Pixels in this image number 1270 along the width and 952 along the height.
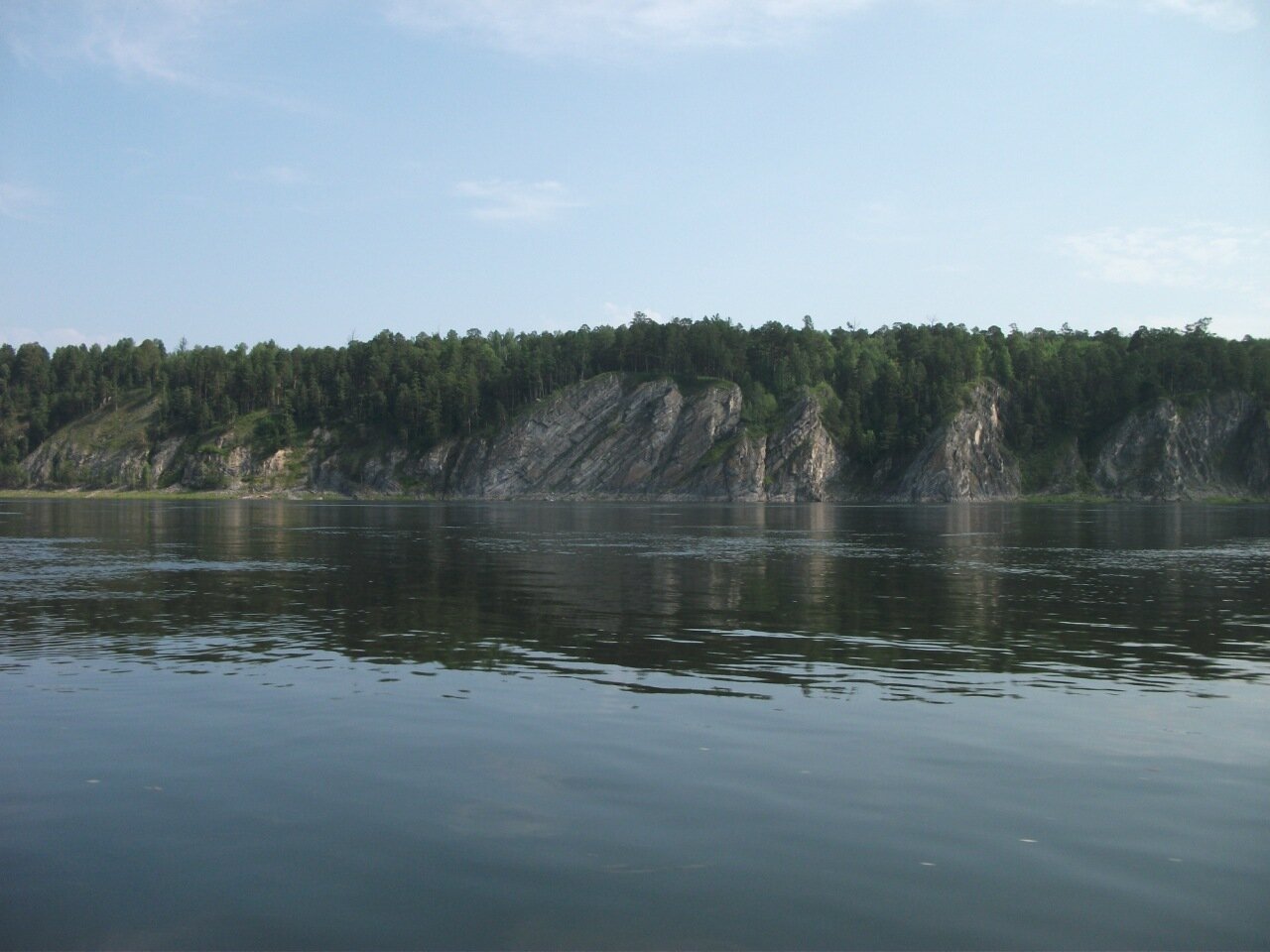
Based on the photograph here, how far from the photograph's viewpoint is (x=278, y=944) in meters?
11.4

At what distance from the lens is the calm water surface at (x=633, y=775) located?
12.2 meters

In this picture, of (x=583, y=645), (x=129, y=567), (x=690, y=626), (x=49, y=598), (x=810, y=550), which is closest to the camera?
(x=583, y=645)

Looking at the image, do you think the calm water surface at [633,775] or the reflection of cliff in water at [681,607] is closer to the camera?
the calm water surface at [633,775]

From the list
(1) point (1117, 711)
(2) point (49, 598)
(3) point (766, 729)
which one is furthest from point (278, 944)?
(2) point (49, 598)

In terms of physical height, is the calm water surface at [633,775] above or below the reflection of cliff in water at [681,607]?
above

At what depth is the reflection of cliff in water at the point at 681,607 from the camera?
96.5 feet

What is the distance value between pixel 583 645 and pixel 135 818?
17.8 meters

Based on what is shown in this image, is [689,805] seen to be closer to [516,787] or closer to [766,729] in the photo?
[516,787]

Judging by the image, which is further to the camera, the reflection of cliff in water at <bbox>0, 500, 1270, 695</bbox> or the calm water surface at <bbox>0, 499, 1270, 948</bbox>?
the reflection of cliff in water at <bbox>0, 500, 1270, 695</bbox>

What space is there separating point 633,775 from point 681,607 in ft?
80.9

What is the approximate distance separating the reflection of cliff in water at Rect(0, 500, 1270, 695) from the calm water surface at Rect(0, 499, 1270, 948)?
0.32 meters

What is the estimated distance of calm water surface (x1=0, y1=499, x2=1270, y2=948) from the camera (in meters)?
12.2

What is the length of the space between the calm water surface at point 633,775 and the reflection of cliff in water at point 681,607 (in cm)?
32

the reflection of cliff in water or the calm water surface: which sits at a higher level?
the calm water surface
